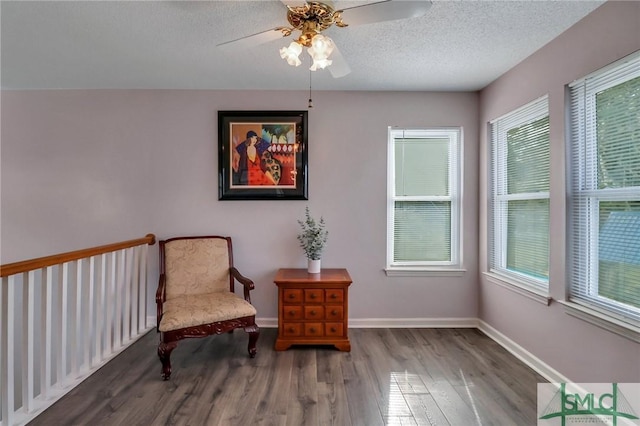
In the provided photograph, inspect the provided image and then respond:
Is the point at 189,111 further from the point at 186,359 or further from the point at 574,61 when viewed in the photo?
the point at 574,61

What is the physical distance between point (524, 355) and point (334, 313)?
156 centimetres

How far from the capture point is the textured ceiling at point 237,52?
1.84m

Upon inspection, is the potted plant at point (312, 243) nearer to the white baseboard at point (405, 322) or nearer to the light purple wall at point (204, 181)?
the light purple wall at point (204, 181)

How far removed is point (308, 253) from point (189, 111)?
75.0 inches

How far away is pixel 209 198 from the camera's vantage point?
3.09 meters

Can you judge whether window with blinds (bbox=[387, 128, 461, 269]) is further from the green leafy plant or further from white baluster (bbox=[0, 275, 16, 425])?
white baluster (bbox=[0, 275, 16, 425])

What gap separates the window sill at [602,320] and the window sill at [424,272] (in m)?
1.07

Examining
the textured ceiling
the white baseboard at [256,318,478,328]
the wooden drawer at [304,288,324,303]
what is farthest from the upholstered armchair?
the textured ceiling

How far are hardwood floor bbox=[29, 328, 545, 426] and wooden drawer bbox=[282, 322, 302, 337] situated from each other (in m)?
0.14

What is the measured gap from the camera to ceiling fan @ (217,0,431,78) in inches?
54.0

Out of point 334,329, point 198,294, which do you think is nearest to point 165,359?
point 198,294

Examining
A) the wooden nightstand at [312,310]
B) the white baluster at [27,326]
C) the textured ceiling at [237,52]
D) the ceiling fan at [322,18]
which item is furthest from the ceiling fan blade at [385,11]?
the white baluster at [27,326]

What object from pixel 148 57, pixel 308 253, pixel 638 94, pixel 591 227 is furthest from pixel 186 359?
pixel 638 94

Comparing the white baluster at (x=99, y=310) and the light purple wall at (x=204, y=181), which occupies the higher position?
the light purple wall at (x=204, y=181)
